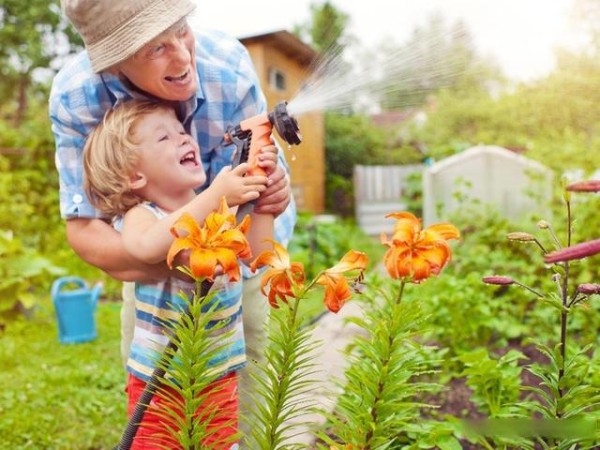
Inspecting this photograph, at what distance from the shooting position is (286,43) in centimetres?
1366

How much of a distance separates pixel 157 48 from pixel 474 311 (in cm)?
223

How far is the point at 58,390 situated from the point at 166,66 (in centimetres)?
233

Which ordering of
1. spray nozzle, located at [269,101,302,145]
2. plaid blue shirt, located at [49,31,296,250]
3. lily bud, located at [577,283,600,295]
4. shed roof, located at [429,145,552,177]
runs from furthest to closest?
1. shed roof, located at [429,145,552,177]
2. plaid blue shirt, located at [49,31,296,250]
3. spray nozzle, located at [269,101,302,145]
4. lily bud, located at [577,283,600,295]

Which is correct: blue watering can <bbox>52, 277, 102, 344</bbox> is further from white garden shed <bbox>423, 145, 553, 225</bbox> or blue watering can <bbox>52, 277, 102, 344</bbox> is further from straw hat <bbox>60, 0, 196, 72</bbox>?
straw hat <bbox>60, 0, 196, 72</bbox>

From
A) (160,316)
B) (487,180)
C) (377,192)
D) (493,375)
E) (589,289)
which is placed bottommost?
(377,192)

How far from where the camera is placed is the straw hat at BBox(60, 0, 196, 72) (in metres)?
1.63

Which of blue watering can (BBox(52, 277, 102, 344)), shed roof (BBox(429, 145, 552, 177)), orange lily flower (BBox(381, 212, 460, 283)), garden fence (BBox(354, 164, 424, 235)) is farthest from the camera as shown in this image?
garden fence (BBox(354, 164, 424, 235))

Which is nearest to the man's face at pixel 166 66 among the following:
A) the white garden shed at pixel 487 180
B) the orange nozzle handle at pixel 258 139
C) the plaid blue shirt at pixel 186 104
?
the plaid blue shirt at pixel 186 104

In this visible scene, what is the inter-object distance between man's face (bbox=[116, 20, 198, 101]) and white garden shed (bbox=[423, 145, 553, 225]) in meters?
4.77

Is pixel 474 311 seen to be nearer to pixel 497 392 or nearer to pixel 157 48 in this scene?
pixel 497 392

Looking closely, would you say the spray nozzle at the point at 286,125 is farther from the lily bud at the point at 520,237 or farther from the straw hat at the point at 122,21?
the lily bud at the point at 520,237

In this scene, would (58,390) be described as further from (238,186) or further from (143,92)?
(238,186)

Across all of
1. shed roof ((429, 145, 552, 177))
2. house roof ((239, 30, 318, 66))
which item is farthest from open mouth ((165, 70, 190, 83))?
house roof ((239, 30, 318, 66))

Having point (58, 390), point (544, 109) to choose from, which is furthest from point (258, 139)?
point (544, 109)
